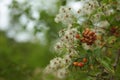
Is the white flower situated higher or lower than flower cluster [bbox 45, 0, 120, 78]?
lower

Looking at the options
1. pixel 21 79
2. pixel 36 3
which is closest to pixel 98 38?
pixel 36 3

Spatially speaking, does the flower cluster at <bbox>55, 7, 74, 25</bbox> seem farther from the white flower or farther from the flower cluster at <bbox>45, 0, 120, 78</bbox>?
the white flower

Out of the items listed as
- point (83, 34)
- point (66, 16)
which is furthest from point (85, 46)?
point (66, 16)

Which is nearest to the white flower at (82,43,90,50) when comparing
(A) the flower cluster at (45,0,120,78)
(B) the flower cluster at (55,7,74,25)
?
(A) the flower cluster at (45,0,120,78)

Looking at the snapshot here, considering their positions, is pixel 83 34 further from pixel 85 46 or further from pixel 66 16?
pixel 66 16

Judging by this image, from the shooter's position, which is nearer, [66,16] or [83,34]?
[83,34]

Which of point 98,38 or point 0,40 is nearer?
point 98,38

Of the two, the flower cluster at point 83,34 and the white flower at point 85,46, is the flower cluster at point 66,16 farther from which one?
the white flower at point 85,46

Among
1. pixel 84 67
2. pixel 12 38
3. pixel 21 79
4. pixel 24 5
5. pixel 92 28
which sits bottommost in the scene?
pixel 84 67

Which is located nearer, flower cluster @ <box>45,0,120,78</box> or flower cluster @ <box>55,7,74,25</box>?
flower cluster @ <box>45,0,120,78</box>

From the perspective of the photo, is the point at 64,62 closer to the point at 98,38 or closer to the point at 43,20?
the point at 98,38

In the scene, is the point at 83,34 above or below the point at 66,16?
below
